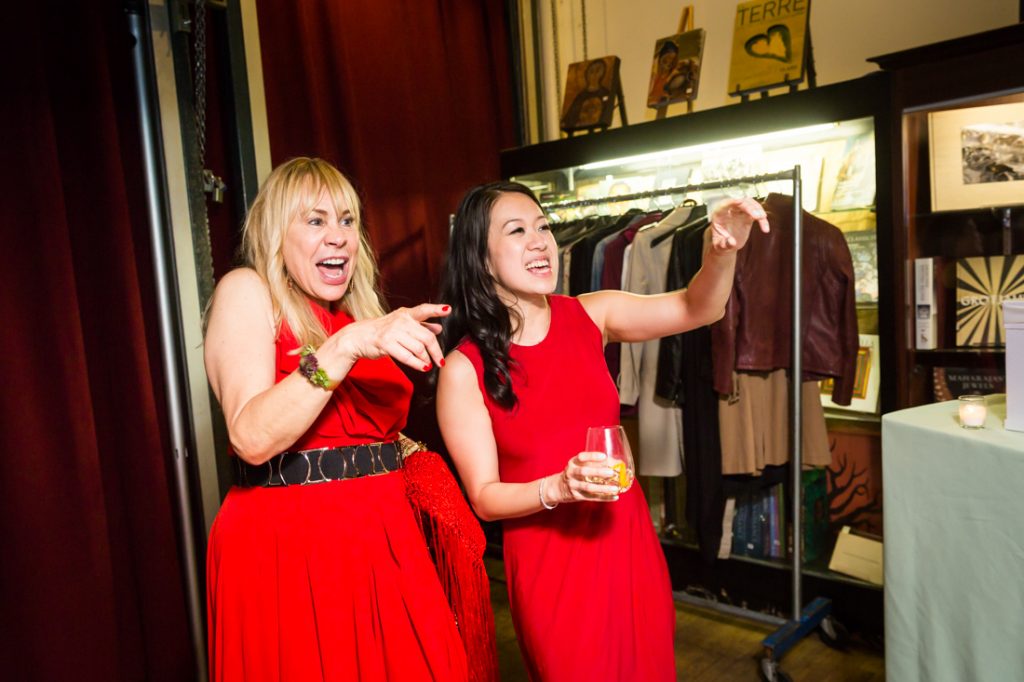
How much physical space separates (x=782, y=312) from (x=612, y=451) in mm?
1753

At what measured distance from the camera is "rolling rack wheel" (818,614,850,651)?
2.81 meters

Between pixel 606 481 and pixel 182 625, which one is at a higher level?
pixel 606 481

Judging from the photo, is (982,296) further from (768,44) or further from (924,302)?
(768,44)

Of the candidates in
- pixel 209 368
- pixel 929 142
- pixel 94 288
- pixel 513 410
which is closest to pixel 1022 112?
pixel 929 142

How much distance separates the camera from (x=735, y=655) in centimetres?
282

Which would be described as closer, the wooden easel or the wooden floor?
the wooden floor

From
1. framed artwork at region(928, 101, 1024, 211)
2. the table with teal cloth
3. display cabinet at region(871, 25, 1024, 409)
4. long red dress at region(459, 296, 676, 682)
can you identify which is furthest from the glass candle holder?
framed artwork at region(928, 101, 1024, 211)

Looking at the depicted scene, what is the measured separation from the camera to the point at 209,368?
137 centimetres

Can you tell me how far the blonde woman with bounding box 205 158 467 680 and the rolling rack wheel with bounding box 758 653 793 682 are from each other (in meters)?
1.53

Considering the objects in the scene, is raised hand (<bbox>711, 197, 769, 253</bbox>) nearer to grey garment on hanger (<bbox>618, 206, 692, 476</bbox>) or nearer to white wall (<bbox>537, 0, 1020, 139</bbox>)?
grey garment on hanger (<bbox>618, 206, 692, 476</bbox>)

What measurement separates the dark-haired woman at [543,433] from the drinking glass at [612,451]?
24 centimetres

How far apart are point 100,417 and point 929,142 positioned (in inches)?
114

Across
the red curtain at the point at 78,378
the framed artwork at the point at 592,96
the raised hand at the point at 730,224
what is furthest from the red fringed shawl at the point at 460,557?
the framed artwork at the point at 592,96

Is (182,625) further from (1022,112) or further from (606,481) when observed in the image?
(1022,112)
